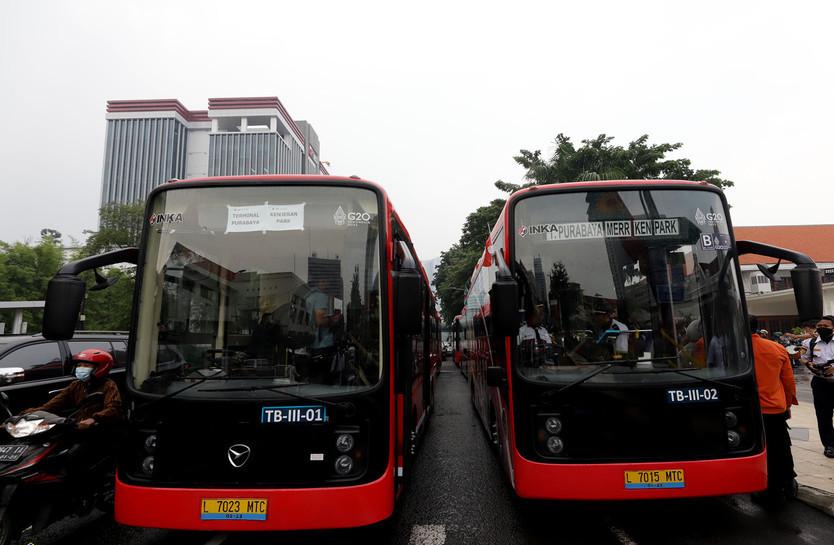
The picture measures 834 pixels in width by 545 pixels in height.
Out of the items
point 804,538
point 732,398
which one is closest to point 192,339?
point 732,398

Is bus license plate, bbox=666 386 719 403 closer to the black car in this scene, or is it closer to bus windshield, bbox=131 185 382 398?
bus windshield, bbox=131 185 382 398

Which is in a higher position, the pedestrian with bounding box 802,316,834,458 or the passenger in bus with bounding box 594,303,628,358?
the passenger in bus with bounding box 594,303,628,358

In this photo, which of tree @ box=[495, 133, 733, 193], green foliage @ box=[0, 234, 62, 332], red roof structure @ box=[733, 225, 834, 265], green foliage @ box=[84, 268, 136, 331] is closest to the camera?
tree @ box=[495, 133, 733, 193]

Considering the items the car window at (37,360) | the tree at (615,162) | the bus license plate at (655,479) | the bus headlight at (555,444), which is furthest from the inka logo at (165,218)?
the tree at (615,162)

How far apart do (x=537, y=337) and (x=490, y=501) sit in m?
2.22

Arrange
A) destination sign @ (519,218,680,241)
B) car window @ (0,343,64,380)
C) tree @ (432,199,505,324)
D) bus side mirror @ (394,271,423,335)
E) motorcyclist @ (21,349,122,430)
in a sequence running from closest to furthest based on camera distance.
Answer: bus side mirror @ (394,271,423,335)
destination sign @ (519,218,680,241)
motorcyclist @ (21,349,122,430)
car window @ (0,343,64,380)
tree @ (432,199,505,324)

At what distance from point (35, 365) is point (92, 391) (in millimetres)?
2380

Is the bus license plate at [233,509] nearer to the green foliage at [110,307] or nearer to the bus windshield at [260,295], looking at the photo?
the bus windshield at [260,295]

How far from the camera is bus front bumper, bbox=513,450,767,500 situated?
11.8 feet

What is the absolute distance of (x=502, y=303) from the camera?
3.59 m

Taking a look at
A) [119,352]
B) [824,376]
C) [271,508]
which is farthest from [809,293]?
[119,352]

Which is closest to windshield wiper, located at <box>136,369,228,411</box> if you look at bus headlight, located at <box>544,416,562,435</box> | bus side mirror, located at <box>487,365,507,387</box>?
bus side mirror, located at <box>487,365,507,387</box>

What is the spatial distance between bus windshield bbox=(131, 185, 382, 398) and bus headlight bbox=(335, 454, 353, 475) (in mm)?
484

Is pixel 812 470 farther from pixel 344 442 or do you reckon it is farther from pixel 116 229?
pixel 116 229
